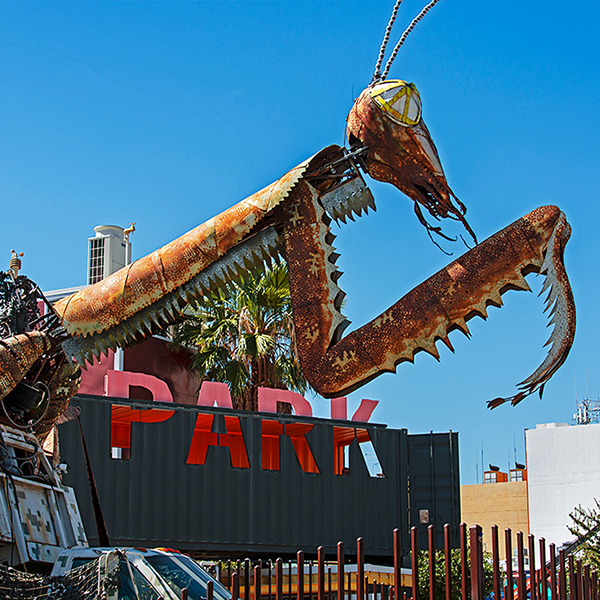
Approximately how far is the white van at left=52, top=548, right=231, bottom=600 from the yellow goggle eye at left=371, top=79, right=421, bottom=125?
369 cm

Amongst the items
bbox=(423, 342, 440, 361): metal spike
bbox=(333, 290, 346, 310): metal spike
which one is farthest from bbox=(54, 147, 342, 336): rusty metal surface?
bbox=(423, 342, 440, 361): metal spike

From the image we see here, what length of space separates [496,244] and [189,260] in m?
2.18

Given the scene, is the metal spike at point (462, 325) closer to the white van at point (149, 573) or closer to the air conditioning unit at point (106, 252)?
the white van at point (149, 573)

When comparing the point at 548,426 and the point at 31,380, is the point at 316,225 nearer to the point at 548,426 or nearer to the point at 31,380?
the point at 31,380

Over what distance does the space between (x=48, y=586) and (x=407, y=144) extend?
3887mm

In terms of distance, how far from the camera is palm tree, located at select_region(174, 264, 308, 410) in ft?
75.6

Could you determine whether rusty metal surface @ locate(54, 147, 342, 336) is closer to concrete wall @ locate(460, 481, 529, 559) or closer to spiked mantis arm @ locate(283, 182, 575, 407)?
spiked mantis arm @ locate(283, 182, 575, 407)

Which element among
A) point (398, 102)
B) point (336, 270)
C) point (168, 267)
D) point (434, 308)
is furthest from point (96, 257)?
point (434, 308)

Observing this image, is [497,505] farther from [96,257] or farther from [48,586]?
[48,586]

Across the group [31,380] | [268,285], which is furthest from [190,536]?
[31,380]

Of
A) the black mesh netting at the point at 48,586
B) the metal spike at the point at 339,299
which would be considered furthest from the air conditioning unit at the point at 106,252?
the metal spike at the point at 339,299

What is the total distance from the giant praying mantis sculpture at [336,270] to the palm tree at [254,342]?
1609 centimetres

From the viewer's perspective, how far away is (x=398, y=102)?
5633 mm

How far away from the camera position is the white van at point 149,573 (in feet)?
23.0
